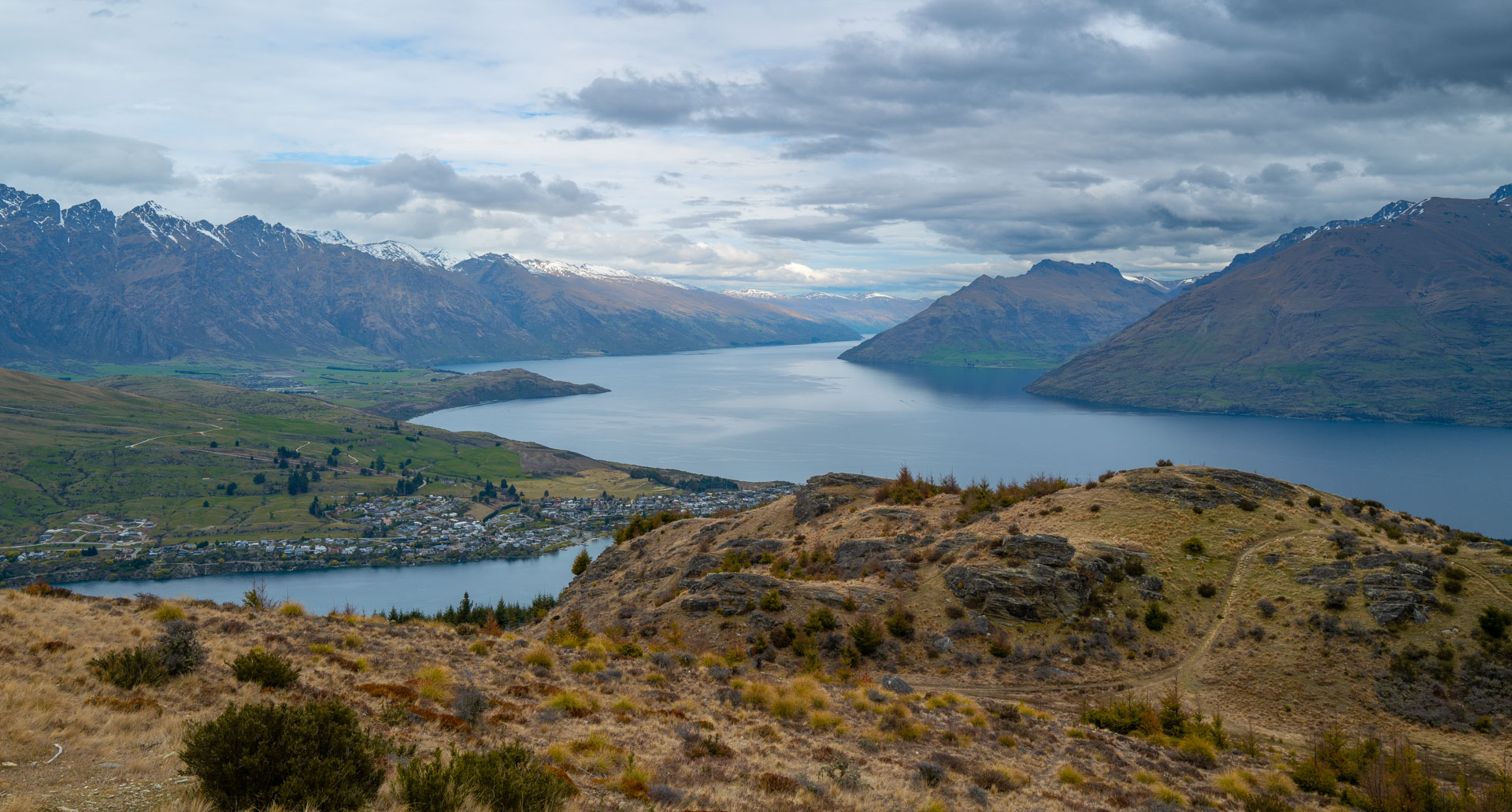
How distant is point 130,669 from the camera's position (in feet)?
48.2

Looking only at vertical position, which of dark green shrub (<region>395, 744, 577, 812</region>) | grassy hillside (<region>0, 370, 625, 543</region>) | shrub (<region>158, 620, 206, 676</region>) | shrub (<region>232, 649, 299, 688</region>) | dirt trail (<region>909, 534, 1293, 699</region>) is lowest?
grassy hillside (<region>0, 370, 625, 543</region>)

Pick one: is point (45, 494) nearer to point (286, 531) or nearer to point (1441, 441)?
point (286, 531)

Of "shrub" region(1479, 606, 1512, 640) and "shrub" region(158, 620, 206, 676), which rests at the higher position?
"shrub" region(158, 620, 206, 676)

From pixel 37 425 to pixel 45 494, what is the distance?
55987 mm

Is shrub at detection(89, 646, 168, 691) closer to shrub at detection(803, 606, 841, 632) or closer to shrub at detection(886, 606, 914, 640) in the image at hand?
shrub at detection(803, 606, 841, 632)

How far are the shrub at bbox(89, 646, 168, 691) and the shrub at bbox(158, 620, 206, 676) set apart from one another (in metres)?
0.20

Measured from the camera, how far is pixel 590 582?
45625 mm

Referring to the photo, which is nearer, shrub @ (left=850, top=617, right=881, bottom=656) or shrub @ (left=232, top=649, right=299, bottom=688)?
shrub @ (left=232, top=649, right=299, bottom=688)

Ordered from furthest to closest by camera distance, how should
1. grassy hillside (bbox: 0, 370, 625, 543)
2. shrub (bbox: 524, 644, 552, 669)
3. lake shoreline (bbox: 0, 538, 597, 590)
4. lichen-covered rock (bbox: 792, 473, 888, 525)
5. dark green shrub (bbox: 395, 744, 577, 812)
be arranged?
grassy hillside (bbox: 0, 370, 625, 543) < lake shoreline (bbox: 0, 538, 597, 590) < lichen-covered rock (bbox: 792, 473, 888, 525) < shrub (bbox: 524, 644, 552, 669) < dark green shrub (bbox: 395, 744, 577, 812)

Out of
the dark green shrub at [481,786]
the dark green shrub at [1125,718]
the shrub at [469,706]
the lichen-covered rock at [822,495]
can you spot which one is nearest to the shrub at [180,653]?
the shrub at [469,706]

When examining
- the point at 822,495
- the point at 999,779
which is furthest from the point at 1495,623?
the point at 822,495

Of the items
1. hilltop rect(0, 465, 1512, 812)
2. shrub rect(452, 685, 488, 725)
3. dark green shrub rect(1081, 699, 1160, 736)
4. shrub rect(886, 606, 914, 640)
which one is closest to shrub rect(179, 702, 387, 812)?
hilltop rect(0, 465, 1512, 812)

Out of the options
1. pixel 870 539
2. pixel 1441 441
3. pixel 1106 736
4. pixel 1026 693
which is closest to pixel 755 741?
pixel 1106 736

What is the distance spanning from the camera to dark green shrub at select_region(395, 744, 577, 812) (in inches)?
389
